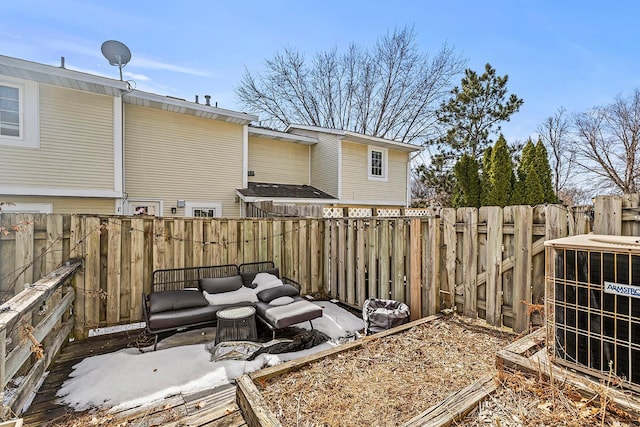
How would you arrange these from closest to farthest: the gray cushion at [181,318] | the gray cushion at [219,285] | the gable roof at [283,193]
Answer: the gray cushion at [181,318] < the gray cushion at [219,285] < the gable roof at [283,193]

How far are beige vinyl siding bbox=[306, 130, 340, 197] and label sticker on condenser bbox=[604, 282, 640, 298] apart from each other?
34.6 feet

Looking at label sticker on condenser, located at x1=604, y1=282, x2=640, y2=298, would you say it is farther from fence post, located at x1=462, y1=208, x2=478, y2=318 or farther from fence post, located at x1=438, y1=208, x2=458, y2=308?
fence post, located at x1=438, y1=208, x2=458, y2=308

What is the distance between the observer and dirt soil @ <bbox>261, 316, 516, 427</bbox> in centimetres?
Result: 196

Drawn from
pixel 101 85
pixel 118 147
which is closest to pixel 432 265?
pixel 118 147

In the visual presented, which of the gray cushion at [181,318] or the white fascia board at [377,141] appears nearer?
the gray cushion at [181,318]

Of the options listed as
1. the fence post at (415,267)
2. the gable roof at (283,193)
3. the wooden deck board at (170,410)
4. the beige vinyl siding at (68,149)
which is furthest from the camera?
the gable roof at (283,193)

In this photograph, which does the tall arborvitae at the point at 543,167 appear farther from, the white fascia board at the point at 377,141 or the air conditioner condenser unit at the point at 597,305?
the air conditioner condenser unit at the point at 597,305

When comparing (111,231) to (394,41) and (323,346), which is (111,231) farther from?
(394,41)

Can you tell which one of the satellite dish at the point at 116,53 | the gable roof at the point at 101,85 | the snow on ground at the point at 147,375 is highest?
the satellite dish at the point at 116,53

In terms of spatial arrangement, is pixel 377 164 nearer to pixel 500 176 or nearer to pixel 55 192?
pixel 500 176

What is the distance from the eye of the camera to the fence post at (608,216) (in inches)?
95.5

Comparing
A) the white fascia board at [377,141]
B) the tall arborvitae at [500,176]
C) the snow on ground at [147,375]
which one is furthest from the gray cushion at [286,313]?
the tall arborvitae at [500,176]

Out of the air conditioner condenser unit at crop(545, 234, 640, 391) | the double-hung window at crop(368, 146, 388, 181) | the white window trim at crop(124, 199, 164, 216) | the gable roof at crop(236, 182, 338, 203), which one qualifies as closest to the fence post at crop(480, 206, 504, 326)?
the air conditioner condenser unit at crop(545, 234, 640, 391)

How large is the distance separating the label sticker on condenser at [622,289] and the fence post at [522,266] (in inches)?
49.4
